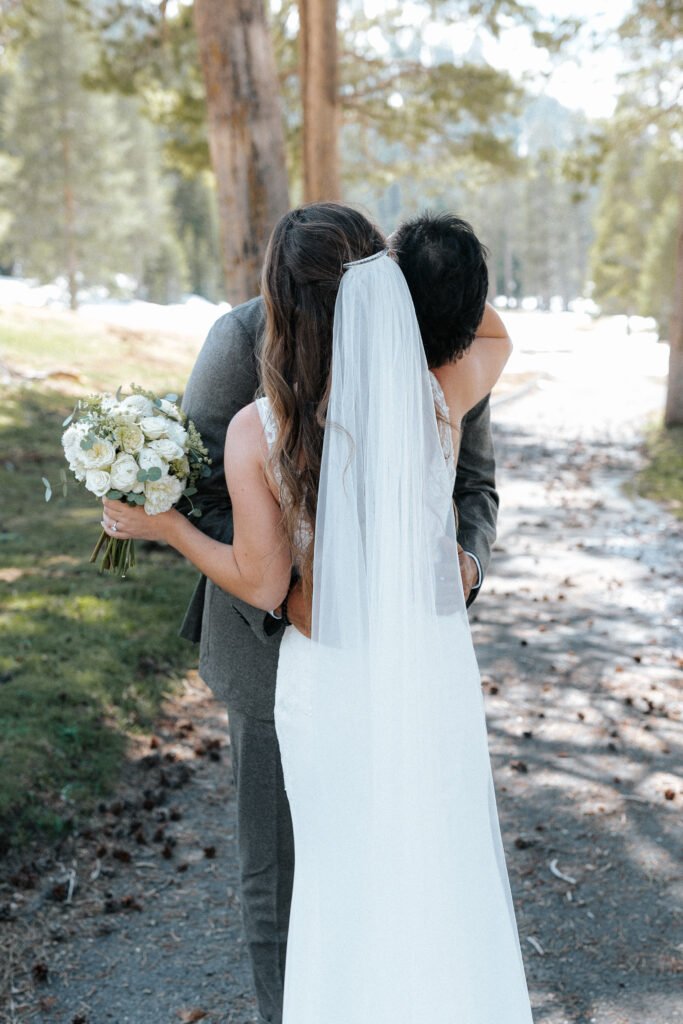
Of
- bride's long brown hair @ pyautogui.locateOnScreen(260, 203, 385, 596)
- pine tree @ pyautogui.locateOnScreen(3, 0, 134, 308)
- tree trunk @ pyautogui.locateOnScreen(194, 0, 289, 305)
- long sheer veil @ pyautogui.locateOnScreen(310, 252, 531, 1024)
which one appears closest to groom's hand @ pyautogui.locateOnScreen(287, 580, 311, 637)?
long sheer veil @ pyautogui.locateOnScreen(310, 252, 531, 1024)

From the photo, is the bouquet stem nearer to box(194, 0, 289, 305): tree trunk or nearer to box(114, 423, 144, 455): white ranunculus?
box(114, 423, 144, 455): white ranunculus

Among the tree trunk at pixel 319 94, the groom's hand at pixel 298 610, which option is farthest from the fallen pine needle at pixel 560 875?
the tree trunk at pixel 319 94

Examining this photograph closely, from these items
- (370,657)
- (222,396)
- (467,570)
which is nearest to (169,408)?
(222,396)

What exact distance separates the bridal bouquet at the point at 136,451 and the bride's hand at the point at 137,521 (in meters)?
0.03

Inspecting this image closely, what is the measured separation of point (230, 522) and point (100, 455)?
408 millimetres

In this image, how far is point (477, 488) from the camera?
2.91m

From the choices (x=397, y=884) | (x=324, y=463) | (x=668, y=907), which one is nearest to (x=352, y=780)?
(x=397, y=884)

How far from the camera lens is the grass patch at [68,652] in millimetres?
4219

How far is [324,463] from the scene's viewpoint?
207 centimetres

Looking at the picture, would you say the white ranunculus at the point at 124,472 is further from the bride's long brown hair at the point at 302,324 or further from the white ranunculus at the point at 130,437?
the bride's long brown hair at the point at 302,324

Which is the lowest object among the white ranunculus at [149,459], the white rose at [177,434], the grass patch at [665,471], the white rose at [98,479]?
the grass patch at [665,471]

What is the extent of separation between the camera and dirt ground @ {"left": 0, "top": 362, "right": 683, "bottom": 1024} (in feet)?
10.5

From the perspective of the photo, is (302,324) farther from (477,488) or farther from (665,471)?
(665,471)

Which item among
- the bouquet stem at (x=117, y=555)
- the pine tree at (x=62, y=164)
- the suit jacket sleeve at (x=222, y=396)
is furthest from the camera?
the pine tree at (x=62, y=164)
